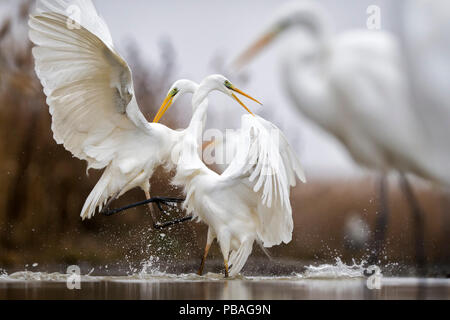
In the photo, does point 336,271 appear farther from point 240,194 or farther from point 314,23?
point 314,23

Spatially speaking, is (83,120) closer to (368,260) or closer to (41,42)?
(41,42)

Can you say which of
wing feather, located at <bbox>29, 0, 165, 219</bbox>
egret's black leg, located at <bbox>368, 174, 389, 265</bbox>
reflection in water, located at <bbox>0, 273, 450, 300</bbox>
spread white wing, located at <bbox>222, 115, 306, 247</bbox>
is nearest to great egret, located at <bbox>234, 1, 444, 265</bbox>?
spread white wing, located at <bbox>222, 115, 306, 247</bbox>

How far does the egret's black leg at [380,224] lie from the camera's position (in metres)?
4.93

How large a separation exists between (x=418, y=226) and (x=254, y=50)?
5.97 ft

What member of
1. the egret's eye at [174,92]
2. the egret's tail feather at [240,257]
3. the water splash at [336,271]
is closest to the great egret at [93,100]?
the egret's eye at [174,92]

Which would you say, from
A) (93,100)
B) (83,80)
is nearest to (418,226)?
(93,100)

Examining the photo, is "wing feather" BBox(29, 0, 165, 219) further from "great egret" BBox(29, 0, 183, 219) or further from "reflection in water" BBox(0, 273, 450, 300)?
"reflection in water" BBox(0, 273, 450, 300)

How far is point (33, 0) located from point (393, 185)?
3.07 metres

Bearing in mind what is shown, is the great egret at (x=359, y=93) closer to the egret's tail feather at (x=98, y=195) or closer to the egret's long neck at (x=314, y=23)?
the egret's long neck at (x=314, y=23)

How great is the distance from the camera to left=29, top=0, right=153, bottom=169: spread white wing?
3922 mm

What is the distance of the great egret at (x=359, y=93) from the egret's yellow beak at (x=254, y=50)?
23 cm

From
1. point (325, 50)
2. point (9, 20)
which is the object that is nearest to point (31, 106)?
point (9, 20)

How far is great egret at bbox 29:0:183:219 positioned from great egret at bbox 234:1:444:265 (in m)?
1.04

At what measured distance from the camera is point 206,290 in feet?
11.5
